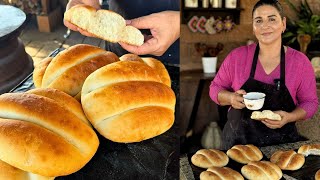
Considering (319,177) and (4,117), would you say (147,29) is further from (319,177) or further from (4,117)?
(319,177)

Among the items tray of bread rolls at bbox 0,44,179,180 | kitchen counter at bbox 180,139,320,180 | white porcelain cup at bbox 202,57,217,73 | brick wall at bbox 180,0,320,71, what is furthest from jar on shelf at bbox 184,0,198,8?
tray of bread rolls at bbox 0,44,179,180

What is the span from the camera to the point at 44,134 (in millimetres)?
569

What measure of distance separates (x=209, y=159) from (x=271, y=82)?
0.57 metres

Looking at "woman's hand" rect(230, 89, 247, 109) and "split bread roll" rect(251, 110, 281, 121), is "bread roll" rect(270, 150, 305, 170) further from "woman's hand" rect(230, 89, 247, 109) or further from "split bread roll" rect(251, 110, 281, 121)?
"woman's hand" rect(230, 89, 247, 109)

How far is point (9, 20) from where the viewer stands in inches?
26.7

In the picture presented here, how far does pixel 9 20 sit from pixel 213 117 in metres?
2.47

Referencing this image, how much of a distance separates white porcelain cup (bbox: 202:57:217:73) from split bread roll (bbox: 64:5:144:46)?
7.13 ft

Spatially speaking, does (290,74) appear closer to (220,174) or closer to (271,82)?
(271,82)

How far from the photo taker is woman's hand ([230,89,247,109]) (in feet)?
5.95

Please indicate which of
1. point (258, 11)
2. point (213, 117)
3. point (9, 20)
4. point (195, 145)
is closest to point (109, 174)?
point (9, 20)

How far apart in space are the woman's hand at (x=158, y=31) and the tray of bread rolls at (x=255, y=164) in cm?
→ 77

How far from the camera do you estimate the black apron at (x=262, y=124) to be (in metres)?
1.80

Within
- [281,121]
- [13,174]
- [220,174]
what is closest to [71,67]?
[13,174]

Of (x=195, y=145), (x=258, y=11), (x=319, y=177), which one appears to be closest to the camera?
(x=319, y=177)
